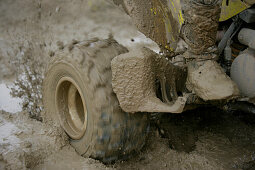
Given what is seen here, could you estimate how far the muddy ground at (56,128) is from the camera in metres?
1.78

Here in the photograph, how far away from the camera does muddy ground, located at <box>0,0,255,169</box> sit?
1.78 metres

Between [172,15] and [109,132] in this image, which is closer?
[109,132]

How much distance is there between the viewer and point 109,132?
1.57 metres

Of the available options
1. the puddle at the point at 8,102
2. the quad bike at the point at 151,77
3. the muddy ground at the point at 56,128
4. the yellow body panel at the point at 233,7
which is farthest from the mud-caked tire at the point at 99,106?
the puddle at the point at 8,102

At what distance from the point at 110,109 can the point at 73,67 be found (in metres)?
0.41

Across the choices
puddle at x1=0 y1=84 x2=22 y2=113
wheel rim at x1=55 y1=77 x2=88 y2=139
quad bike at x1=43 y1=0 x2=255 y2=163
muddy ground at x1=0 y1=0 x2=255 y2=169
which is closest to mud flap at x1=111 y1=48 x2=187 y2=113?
quad bike at x1=43 y1=0 x2=255 y2=163

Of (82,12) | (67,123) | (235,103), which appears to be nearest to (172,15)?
(235,103)

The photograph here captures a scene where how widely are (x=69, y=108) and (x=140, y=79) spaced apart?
86 centimetres

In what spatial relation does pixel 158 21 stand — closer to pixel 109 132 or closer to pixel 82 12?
pixel 109 132

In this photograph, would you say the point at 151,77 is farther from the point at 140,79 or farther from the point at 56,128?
the point at 56,128

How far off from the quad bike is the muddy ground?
200 mm

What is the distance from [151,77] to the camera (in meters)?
1.49

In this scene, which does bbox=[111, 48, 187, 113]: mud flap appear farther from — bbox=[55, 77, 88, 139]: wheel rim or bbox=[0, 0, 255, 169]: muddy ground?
bbox=[55, 77, 88, 139]: wheel rim

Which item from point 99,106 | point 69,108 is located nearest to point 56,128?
point 69,108
